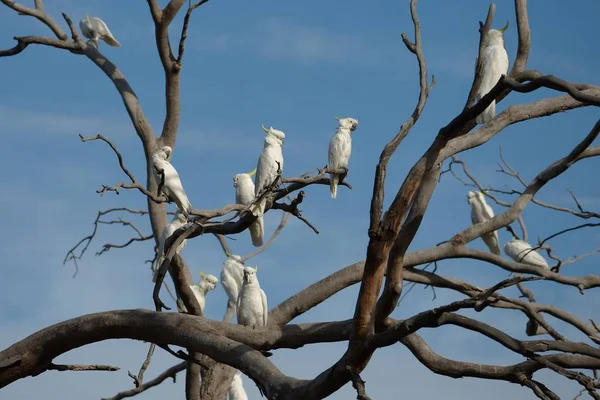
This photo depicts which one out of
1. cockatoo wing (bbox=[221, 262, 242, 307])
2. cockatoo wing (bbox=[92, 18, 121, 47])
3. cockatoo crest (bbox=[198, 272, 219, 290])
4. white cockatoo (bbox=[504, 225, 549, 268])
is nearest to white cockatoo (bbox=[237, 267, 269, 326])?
cockatoo crest (bbox=[198, 272, 219, 290])

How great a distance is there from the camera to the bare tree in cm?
341

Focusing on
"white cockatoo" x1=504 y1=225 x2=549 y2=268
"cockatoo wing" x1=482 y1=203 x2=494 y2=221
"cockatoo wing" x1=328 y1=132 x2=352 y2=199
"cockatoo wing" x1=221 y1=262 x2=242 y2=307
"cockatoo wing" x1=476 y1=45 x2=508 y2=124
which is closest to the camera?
"cockatoo wing" x1=476 y1=45 x2=508 y2=124

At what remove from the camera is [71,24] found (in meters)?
6.44

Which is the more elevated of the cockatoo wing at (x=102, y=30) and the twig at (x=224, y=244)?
the cockatoo wing at (x=102, y=30)

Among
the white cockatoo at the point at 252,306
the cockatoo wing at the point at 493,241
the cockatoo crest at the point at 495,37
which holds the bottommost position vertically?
the white cockatoo at the point at 252,306

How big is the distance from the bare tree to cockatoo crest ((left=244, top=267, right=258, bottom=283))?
0.27 meters

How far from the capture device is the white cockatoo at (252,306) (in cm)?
514

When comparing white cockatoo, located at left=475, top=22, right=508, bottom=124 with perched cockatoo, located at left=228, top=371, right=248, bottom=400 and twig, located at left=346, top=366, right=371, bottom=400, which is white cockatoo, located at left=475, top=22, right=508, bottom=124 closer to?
twig, located at left=346, top=366, right=371, bottom=400

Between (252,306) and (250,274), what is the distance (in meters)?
0.24

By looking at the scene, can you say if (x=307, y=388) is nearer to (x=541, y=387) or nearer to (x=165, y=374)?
(x=541, y=387)

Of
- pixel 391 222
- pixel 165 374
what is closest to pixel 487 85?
pixel 391 222

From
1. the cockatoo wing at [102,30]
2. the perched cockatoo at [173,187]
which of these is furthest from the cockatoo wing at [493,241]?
the cockatoo wing at [102,30]

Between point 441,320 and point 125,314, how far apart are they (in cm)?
200

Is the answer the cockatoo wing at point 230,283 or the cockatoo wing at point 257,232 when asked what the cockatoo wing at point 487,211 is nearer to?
the cockatoo wing at point 230,283
